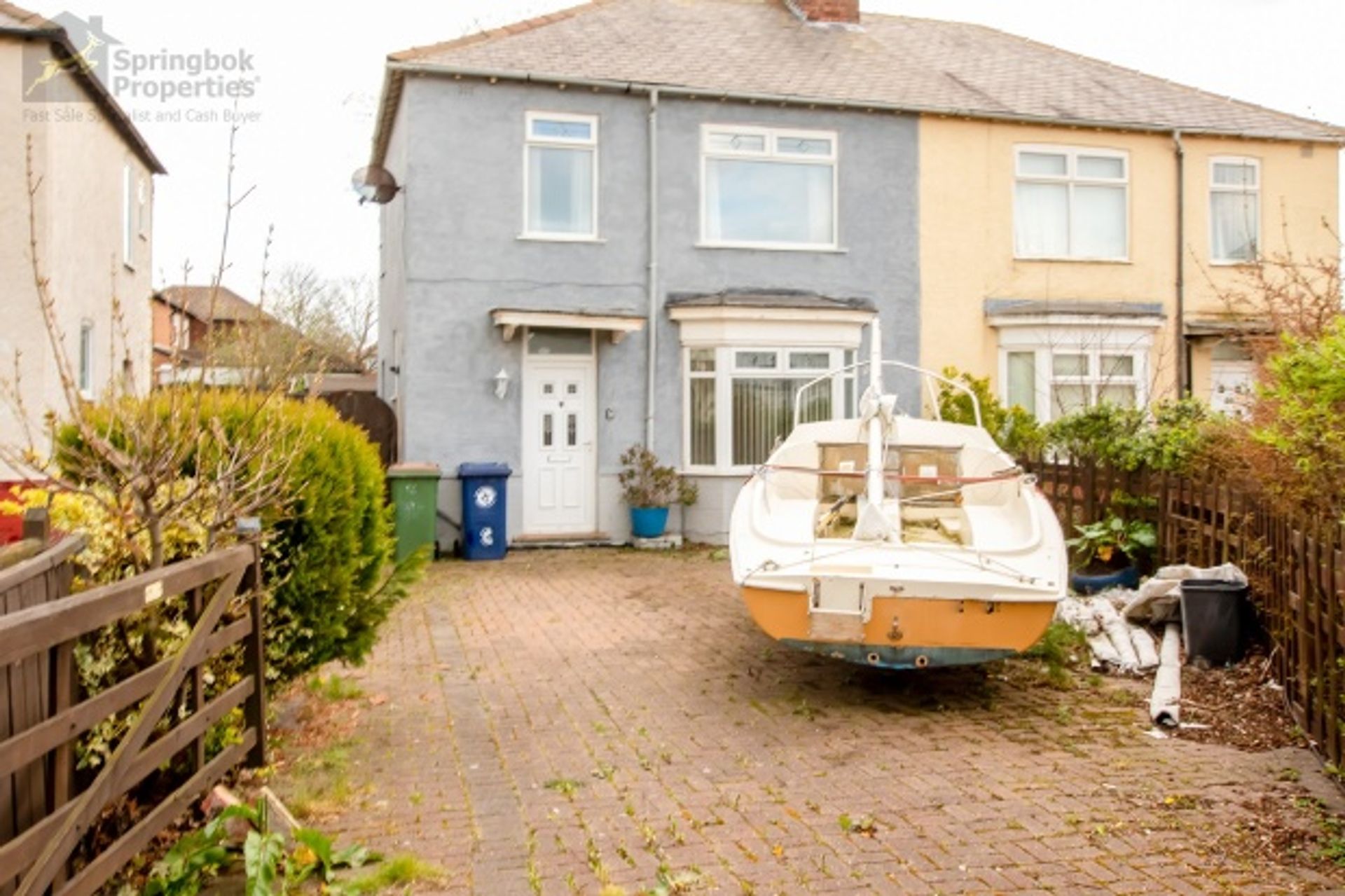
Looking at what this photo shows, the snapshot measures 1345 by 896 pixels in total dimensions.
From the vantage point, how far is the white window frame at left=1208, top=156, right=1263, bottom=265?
17406mm

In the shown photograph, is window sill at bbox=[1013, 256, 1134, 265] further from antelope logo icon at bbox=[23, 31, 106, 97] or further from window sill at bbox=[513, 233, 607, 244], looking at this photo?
antelope logo icon at bbox=[23, 31, 106, 97]

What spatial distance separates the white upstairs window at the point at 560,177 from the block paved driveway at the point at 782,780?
319 inches

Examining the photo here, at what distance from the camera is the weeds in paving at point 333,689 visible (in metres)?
6.69

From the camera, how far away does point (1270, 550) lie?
22.6 feet

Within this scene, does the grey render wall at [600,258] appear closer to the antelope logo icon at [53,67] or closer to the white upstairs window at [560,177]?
the white upstairs window at [560,177]

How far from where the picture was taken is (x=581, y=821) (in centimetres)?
468

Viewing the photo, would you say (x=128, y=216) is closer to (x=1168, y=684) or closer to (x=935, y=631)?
(x=935, y=631)

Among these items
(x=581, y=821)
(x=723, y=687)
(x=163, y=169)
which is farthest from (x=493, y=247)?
(x=163, y=169)

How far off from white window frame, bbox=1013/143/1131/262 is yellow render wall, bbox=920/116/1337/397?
0.23 ft

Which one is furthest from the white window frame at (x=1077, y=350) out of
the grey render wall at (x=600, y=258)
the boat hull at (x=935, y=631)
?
the boat hull at (x=935, y=631)

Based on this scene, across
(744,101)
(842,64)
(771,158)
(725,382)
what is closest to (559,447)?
(725,382)

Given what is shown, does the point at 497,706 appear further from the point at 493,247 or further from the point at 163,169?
the point at 163,169

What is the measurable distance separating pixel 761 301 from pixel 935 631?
9566 millimetres

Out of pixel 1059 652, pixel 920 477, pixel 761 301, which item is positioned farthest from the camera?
pixel 761 301
